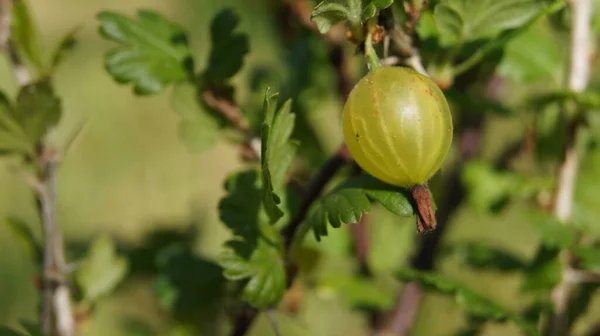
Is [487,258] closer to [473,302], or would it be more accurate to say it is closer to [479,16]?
[473,302]

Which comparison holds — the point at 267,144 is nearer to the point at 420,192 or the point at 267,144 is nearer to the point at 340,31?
the point at 420,192

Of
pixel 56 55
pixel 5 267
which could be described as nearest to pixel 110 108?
pixel 5 267

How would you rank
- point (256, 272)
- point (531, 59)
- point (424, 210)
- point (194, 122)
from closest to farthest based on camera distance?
point (424, 210) < point (256, 272) < point (194, 122) < point (531, 59)

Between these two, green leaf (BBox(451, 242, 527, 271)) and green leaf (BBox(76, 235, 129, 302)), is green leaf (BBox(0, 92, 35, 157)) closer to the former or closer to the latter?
green leaf (BBox(76, 235, 129, 302))

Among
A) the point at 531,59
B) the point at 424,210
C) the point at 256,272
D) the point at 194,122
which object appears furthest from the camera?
the point at 531,59

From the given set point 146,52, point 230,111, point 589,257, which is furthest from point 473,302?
point 146,52

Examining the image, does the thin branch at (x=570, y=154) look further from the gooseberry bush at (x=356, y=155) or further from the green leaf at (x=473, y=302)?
the green leaf at (x=473, y=302)
